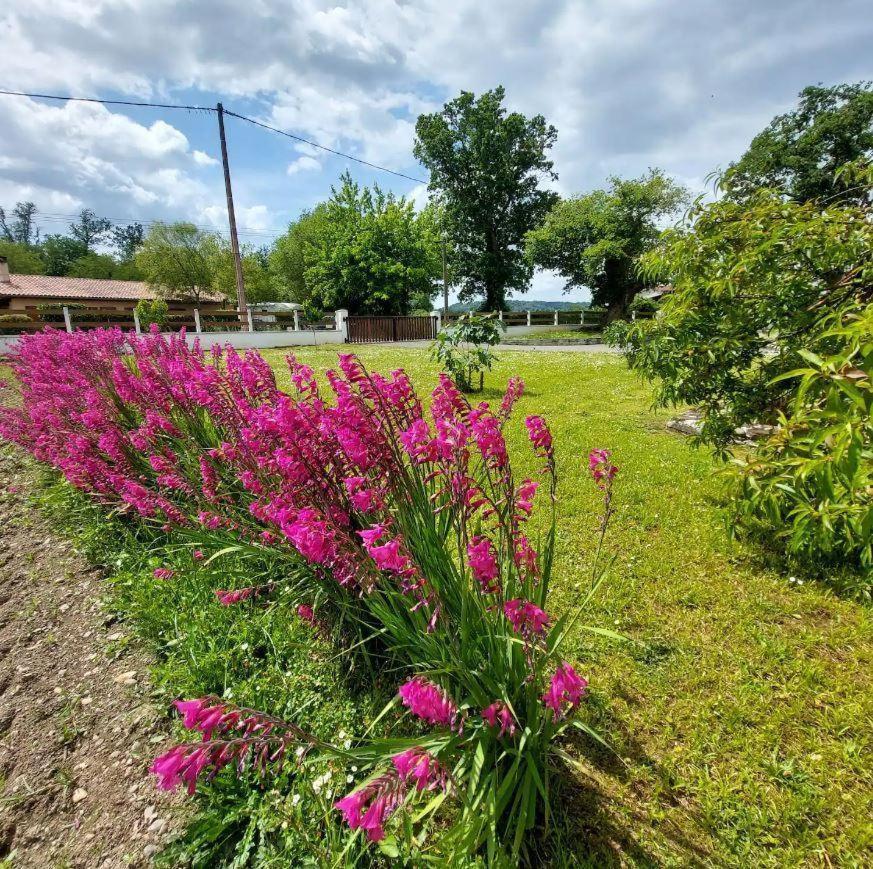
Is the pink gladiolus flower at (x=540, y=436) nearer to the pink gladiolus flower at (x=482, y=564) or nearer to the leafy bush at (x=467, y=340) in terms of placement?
the pink gladiolus flower at (x=482, y=564)

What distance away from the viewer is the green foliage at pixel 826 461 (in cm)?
126

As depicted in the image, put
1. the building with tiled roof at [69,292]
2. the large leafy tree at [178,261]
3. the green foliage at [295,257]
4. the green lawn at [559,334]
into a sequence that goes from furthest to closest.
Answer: the green foliage at [295,257]
the large leafy tree at [178,261]
the building with tiled roof at [69,292]
the green lawn at [559,334]

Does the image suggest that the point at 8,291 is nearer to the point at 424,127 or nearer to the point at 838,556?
the point at 424,127

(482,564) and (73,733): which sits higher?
(482,564)

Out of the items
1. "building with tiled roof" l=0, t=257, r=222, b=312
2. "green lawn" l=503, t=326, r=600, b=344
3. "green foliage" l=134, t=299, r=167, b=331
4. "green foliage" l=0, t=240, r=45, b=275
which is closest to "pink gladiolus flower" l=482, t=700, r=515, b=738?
"green foliage" l=134, t=299, r=167, b=331

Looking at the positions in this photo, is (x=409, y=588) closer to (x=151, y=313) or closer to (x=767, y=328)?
(x=767, y=328)

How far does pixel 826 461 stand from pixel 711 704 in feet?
4.46

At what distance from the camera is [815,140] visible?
30203 mm

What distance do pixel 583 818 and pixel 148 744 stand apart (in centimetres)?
182

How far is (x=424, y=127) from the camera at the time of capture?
36.6 meters

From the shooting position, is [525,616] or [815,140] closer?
[525,616]

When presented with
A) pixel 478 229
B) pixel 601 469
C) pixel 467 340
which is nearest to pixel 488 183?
pixel 478 229

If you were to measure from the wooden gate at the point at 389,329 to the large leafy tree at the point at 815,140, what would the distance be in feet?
73.0

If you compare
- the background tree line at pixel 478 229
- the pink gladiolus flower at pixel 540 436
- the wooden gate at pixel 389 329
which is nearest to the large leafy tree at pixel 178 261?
the background tree line at pixel 478 229
